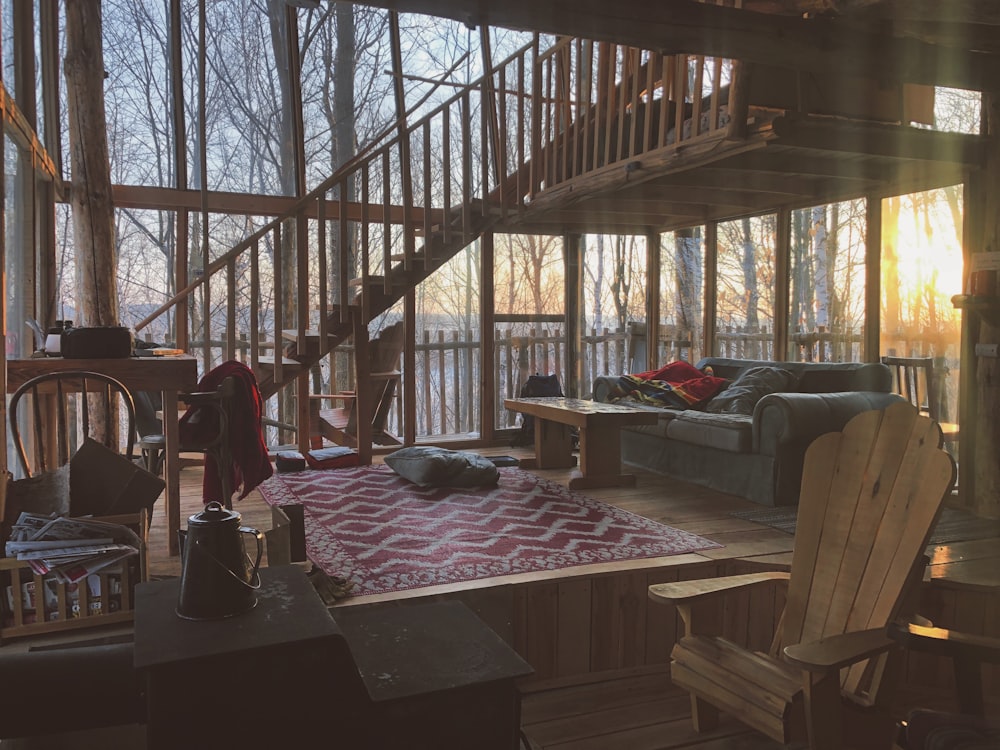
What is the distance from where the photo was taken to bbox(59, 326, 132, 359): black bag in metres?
3.31

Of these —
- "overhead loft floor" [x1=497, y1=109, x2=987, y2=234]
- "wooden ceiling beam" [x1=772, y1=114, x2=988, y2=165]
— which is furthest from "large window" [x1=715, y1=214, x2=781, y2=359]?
"wooden ceiling beam" [x1=772, y1=114, x2=988, y2=165]

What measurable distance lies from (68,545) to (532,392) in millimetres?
4613

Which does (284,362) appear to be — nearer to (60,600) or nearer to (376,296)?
(376,296)

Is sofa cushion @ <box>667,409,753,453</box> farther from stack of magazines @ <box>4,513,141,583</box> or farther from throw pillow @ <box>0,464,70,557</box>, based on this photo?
throw pillow @ <box>0,464,70,557</box>

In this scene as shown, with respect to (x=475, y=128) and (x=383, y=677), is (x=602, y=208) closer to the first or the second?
(x=475, y=128)

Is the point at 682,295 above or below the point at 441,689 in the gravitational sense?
above

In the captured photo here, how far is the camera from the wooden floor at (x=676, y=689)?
273 cm

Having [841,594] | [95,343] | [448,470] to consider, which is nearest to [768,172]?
[448,470]

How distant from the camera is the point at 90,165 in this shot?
4852 mm

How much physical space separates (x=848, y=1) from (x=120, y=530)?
340 cm

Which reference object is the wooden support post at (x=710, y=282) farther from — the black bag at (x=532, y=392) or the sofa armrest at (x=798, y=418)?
Result: the sofa armrest at (x=798, y=418)

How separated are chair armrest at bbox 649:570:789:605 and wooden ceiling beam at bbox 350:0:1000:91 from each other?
1.81m

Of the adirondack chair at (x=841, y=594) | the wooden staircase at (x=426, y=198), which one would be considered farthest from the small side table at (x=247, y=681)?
the wooden staircase at (x=426, y=198)

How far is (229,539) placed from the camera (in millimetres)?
1829
